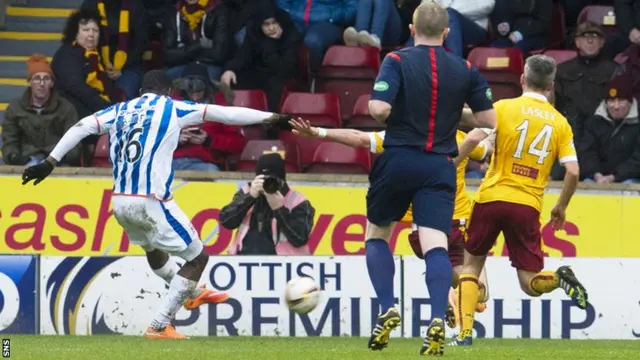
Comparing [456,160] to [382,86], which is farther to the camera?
[456,160]

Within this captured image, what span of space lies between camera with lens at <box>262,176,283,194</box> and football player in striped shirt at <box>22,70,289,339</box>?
7.21 ft

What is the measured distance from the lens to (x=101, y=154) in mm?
17016

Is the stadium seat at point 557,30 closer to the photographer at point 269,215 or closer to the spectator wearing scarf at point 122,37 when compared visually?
the spectator wearing scarf at point 122,37

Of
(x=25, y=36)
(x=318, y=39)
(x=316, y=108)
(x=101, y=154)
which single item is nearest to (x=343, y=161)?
(x=316, y=108)

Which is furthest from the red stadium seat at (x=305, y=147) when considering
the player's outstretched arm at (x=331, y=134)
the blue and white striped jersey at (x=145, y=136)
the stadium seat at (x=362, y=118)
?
the player's outstretched arm at (x=331, y=134)

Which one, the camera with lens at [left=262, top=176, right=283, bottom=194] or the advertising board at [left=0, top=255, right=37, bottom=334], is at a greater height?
the camera with lens at [left=262, top=176, right=283, bottom=194]

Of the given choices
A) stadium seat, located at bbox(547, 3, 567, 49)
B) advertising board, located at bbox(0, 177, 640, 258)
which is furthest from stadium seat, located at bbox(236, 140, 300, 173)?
stadium seat, located at bbox(547, 3, 567, 49)

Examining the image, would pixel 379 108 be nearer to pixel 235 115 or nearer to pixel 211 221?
pixel 235 115

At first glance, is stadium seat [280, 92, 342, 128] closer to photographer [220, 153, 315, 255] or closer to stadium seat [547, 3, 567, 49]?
photographer [220, 153, 315, 255]

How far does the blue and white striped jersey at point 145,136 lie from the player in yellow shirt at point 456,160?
5.80 feet

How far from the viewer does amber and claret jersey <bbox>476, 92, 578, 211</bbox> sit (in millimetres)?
11531

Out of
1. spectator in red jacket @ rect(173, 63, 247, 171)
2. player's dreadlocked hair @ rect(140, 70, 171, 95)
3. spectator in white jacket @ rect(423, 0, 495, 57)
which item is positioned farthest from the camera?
spectator in white jacket @ rect(423, 0, 495, 57)

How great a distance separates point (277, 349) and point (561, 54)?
7.82 m

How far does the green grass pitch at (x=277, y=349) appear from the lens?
10.3 m
